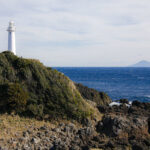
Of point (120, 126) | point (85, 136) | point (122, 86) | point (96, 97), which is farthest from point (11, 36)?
point (122, 86)

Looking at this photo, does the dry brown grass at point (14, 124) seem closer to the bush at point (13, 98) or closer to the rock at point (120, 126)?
the bush at point (13, 98)

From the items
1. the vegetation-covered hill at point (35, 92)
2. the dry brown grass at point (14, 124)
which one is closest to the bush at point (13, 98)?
the vegetation-covered hill at point (35, 92)

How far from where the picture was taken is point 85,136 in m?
14.6

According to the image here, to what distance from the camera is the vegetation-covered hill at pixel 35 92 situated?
648 inches

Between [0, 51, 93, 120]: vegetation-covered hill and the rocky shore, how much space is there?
103cm

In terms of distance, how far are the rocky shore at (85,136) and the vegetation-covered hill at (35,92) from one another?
3.38 feet

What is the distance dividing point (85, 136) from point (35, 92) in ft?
17.1

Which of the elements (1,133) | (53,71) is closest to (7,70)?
(53,71)

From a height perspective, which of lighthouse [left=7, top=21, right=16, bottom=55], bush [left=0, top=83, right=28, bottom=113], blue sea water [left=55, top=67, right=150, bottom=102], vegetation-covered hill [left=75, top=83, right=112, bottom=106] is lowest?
blue sea water [left=55, top=67, right=150, bottom=102]

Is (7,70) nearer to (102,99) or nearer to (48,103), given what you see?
(48,103)

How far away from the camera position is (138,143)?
13852 millimetres

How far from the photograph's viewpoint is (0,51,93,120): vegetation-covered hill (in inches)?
648

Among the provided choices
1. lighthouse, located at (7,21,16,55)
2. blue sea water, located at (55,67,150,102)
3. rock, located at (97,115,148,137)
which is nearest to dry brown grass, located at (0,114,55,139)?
rock, located at (97,115,148,137)

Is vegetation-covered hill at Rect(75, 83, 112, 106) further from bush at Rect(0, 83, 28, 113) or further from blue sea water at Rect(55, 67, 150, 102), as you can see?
bush at Rect(0, 83, 28, 113)
